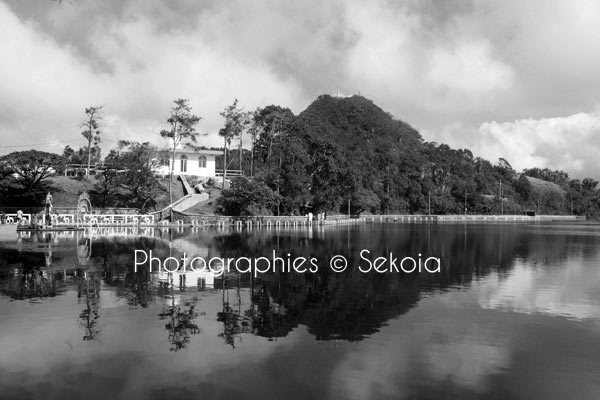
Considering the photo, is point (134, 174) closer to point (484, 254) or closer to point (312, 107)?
point (484, 254)

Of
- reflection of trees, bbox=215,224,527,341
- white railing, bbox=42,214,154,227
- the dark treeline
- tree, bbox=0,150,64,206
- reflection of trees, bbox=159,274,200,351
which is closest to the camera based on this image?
reflection of trees, bbox=159,274,200,351

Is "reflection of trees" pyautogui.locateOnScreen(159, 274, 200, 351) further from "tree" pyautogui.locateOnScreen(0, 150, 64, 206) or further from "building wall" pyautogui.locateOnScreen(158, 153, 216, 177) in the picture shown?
"building wall" pyautogui.locateOnScreen(158, 153, 216, 177)

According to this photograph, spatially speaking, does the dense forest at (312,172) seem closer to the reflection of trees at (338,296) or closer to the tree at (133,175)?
the tree at (133,175)

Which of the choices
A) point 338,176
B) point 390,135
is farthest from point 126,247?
point 390,135

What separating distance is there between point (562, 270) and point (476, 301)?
35.0ft

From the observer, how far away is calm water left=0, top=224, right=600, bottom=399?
8930mm

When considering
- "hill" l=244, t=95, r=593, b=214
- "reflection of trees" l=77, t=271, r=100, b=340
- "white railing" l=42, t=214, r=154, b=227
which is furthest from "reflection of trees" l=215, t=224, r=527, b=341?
"hill" l=244, t=95, r=593, b=214

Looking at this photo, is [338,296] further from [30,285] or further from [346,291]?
[30,285]

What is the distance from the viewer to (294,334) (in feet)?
39.3

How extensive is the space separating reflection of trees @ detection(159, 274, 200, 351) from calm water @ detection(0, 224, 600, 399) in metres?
0.05

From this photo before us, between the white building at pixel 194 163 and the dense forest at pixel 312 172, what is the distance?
13.4ft

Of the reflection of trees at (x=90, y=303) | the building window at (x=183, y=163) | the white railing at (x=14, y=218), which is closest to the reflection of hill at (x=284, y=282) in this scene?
the reflection of trees at (x=90, y=303)

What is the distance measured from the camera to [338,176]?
6456 cm

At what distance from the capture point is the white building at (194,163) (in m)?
68.9
